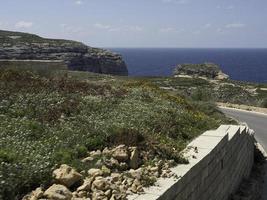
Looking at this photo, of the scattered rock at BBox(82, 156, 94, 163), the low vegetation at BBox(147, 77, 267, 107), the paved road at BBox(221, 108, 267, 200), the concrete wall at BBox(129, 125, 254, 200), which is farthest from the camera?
the low vegetation at BBox(147, 77, 267, 107)

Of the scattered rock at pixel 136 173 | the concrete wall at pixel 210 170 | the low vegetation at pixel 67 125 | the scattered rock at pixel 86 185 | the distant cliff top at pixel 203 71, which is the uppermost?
the low vegetation at pixel 67 125

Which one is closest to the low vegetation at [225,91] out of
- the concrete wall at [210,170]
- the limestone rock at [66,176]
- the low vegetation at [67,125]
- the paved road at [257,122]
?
the paved road at [257,122]

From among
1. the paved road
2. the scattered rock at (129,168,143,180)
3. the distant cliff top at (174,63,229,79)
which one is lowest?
the distant cliff top at (174,63,229,79)

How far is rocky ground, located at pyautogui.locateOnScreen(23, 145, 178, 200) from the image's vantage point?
7.20 metres

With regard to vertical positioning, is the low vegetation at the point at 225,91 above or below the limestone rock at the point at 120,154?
below

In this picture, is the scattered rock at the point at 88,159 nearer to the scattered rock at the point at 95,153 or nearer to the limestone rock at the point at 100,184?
the scattered rock at the point at 95,153

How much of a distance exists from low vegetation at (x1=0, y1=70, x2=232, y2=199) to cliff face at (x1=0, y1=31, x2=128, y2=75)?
1908 inches

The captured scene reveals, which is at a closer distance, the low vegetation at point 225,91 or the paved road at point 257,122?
the paved road at point 257,122

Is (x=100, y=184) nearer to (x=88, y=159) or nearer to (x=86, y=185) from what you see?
(x=86, y=185)

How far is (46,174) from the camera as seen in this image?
24.9 feet

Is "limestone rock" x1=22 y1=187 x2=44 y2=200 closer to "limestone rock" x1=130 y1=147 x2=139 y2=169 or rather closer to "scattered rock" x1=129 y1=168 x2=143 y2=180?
"scattered rock" x1=129 y1=168 x2=143 y2=180

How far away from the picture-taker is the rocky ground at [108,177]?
7.20 meters

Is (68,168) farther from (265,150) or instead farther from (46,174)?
(265,150)

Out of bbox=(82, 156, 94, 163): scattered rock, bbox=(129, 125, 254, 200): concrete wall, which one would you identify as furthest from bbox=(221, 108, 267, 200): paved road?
bbox=(82, 156, 94, 163): scattered rock
